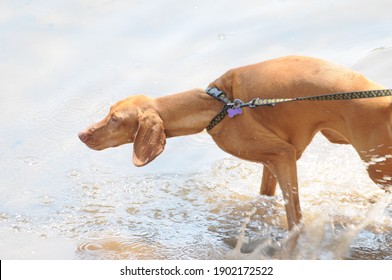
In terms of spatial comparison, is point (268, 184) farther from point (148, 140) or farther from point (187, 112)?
point (148, 140)

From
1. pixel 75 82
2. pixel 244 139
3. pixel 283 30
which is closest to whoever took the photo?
pixel 244 139

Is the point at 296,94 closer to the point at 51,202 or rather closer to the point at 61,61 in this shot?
the point at 51,202

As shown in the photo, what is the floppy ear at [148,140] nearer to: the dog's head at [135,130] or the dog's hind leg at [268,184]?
the dog's head at [135,130]

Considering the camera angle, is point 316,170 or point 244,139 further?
point 316,170

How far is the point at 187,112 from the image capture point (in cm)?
589

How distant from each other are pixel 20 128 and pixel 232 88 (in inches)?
113

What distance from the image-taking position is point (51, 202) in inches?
270

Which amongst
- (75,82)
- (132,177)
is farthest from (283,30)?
(132,177)

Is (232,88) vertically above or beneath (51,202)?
above

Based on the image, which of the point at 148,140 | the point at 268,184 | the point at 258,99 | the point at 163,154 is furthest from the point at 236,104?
the point at 163,154

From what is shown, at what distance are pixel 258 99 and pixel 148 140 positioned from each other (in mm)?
800

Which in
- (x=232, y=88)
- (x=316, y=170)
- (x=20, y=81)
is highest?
(x=232, y=88)

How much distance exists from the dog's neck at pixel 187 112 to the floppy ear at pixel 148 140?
3.9 inches
